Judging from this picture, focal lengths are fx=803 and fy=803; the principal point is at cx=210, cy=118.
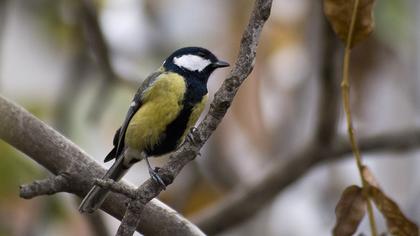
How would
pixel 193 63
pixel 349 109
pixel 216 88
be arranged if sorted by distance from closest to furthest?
pixel 349 109 → pixel 193 63 → pixel 216 88

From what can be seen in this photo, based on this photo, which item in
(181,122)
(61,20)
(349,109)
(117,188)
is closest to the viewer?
(117,188)

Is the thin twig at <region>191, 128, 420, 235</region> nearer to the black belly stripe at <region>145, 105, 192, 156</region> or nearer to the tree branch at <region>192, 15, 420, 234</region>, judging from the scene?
the tree branch at <region>192, 15, 420, 234</region>

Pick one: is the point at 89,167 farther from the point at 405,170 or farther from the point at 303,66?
the point at 405,170

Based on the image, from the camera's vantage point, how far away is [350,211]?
1970 millimetres

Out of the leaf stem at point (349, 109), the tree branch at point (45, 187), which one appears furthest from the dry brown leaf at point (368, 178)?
the tree branch at point (45, 187)

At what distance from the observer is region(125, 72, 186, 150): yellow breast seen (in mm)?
2648

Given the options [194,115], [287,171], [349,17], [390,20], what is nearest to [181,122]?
[194,115]

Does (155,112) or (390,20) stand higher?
(390,20)

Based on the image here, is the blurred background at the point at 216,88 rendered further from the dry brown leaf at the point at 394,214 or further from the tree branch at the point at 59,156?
the dry brown leaf at the point at 394,214

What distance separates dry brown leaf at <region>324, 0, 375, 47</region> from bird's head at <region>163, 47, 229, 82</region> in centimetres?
82

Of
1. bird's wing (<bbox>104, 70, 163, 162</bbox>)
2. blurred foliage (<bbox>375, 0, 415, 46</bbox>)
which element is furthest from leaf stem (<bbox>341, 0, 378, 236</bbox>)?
blurred foliage (<bbox>375, 0, 415, 46</bbox>)

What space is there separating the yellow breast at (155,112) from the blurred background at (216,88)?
1012 millimetres

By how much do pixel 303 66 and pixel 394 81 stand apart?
24.2 inches

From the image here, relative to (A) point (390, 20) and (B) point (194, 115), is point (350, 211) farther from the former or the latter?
(A) point (390, 20)
